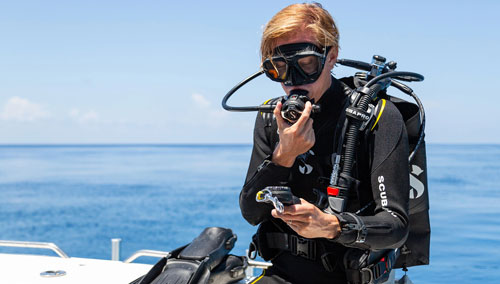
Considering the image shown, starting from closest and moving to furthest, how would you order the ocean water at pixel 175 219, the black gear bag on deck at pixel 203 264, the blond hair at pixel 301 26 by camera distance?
1. the blond hair at pixel 301 26
2. the black gear bag on deck at pixel 203 264
3. the ocean water at pixel 175 219

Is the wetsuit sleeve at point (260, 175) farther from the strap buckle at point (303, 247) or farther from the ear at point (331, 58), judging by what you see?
the ear at point (331, 58)

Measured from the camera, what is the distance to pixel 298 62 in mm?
1584

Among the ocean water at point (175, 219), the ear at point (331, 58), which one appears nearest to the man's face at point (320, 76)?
the ear at point (331, 58)

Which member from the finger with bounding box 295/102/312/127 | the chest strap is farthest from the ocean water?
the finger with bounding box 295/102/312/127

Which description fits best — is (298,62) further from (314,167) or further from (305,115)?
(314,167)

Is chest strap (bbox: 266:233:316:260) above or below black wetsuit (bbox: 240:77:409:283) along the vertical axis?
below

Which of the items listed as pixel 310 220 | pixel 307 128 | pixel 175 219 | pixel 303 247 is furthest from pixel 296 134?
pixel 175 219

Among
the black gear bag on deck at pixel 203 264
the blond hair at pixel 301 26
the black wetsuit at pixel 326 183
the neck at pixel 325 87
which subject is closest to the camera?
the black wetsuit at pixel 326 183

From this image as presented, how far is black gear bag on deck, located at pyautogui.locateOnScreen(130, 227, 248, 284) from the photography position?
190 cm

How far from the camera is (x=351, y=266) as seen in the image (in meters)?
1.53

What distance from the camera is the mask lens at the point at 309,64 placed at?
158 centimetres

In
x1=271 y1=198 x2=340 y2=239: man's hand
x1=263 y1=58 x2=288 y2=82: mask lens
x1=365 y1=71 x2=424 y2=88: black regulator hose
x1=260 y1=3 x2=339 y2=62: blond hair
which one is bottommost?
x1=271 y1=198 x2=340 y2=239: man's hand

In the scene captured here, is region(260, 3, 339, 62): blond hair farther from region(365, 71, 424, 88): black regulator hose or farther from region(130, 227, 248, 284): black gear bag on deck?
region(130, 227, 248, 284): black gear bag on deck

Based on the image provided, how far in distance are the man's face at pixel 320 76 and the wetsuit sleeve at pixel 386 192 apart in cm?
23
